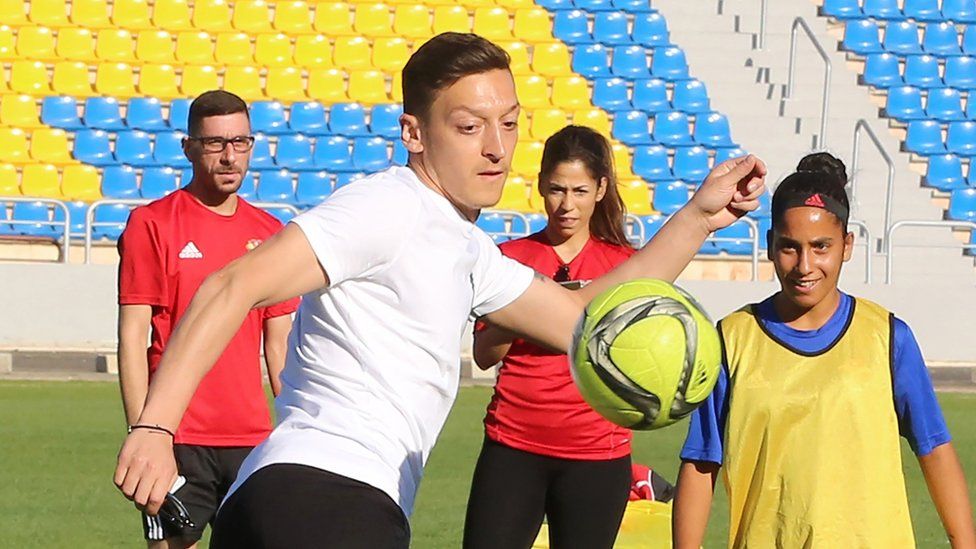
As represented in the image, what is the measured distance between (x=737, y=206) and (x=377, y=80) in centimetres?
1750

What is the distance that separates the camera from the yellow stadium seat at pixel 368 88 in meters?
21.9

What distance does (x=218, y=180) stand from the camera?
21.5ft

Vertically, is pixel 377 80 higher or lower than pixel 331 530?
higher

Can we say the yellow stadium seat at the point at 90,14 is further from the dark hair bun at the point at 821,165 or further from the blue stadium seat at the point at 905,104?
the dark hair bun at the point at 821,165

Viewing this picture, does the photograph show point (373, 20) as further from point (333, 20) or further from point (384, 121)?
point (384, 121)

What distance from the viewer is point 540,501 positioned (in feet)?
20.4

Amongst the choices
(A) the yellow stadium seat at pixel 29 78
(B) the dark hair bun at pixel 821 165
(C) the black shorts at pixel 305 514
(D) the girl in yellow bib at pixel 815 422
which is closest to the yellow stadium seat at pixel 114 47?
(A) the yellow stadium seat at pixel 29 78

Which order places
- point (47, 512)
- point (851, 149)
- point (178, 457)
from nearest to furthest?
point (178, 457)
point (47, 512)
point (851, 149)

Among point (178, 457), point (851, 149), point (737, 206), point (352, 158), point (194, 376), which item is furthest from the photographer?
point (851, 149)

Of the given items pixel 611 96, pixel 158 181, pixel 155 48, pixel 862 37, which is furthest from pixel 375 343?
pixel 862 37

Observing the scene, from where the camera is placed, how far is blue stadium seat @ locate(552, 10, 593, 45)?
75.5 ft

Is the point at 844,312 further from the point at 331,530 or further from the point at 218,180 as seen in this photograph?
the point at 218,180

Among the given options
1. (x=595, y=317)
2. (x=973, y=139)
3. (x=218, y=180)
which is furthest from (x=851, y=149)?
(x=595, y=317)

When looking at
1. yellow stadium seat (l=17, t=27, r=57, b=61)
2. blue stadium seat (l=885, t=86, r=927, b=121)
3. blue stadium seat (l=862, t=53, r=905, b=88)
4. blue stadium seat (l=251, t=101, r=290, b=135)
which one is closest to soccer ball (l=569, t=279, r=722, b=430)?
blue stadium seat (l=251, t=101, r=290, b=135)
